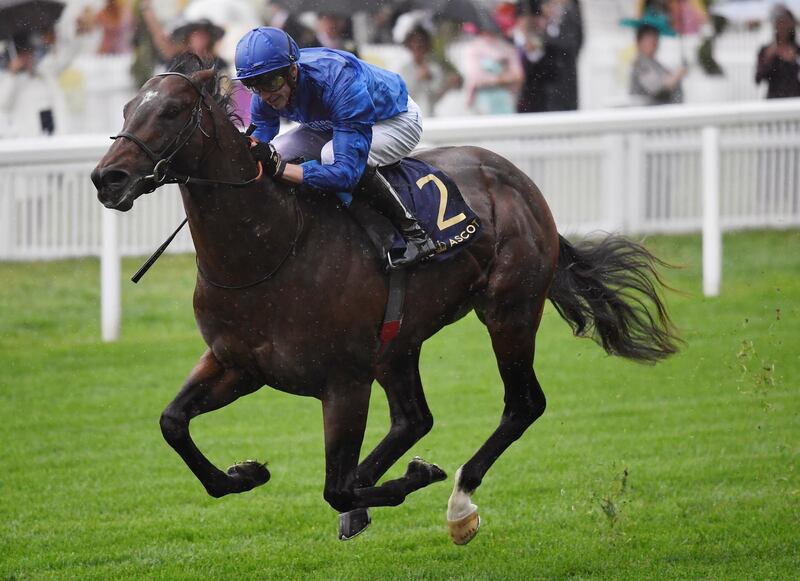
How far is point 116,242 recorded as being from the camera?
926cm

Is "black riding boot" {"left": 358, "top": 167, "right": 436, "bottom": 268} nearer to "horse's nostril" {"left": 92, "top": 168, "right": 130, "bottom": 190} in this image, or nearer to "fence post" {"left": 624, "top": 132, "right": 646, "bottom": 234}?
"horse's nostril" {"left": 92, "top": 168, "right": 130, "bottom": 190}

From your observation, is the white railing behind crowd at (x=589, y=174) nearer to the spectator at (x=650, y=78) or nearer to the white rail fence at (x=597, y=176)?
the white rail fence at (x=597, y=176)

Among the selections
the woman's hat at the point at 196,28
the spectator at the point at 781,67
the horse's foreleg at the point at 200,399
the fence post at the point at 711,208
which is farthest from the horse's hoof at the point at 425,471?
the spectator at the point at 781,67

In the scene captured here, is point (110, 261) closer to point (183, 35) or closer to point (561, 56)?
point (183, 35)

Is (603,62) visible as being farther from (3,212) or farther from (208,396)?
(208,396)

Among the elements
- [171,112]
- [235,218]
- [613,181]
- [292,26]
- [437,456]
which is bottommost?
[437,456]

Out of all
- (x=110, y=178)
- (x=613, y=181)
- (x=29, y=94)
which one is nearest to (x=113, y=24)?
(x=29, y=94)

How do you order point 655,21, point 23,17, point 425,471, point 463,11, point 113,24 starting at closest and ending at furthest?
point 425,471
point 23,17
point 463,11
point 113,24
point 655,21

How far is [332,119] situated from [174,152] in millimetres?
658

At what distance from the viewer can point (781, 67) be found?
41.4 feet

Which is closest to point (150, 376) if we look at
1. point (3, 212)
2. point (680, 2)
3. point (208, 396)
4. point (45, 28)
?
point (3, 212)

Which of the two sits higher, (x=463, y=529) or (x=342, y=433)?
(x=342, y=433)

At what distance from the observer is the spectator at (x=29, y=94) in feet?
37.6

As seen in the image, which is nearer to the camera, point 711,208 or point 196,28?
point 711,208
